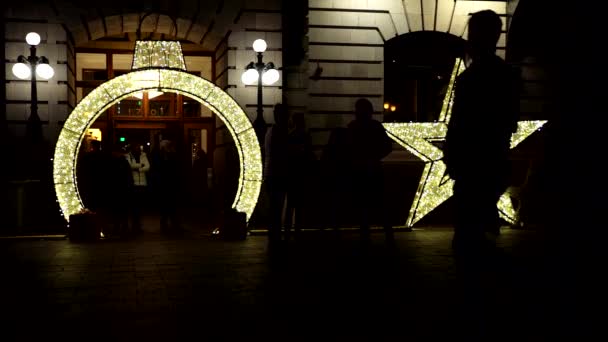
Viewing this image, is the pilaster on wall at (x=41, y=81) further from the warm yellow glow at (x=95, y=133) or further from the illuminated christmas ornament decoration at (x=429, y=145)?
the illuminated christmas ornament decoration at (x=429, y=145)

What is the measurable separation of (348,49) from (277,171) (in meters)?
7.38

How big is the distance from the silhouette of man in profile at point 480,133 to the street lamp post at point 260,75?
1070cm

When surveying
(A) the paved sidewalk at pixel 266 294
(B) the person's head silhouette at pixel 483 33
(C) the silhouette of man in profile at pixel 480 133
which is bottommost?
(A) the paved sidewalk at pixel 266 294

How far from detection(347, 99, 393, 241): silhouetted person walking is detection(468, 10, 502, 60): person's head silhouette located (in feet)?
16.0

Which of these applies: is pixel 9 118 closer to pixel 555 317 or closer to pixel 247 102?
pixel 247 102

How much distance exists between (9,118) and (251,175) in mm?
6342

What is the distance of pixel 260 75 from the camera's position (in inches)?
627

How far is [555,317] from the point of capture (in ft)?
18.6

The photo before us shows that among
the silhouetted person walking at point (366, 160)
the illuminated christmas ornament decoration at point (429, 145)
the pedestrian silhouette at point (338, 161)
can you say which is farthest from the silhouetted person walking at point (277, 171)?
the illuminated christmas ornament decoration at point (429, 145)

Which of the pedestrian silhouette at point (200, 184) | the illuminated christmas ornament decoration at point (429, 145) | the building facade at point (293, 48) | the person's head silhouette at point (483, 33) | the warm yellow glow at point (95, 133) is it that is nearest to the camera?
the person's head silhouette at point (483, 33)

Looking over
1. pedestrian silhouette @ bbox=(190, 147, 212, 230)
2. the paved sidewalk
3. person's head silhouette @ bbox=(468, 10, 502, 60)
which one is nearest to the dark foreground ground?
the paved sidewalk

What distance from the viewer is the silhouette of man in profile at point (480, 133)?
4.77m

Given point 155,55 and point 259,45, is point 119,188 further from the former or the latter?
point 259,45

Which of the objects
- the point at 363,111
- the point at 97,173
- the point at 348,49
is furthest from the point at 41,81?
the point at 363,111
